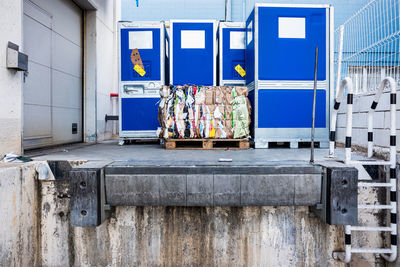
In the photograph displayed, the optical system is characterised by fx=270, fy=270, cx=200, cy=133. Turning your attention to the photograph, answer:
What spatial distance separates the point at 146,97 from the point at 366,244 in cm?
465

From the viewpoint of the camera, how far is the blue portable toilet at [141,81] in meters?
5.84

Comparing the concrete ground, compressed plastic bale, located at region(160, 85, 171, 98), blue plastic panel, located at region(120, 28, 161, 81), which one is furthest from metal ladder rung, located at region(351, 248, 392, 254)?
blue plastic panel, located at region(120, 28, 161, 81)

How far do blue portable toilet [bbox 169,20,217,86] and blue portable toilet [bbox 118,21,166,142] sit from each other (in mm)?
302

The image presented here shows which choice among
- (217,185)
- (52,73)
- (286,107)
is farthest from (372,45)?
(52,73)

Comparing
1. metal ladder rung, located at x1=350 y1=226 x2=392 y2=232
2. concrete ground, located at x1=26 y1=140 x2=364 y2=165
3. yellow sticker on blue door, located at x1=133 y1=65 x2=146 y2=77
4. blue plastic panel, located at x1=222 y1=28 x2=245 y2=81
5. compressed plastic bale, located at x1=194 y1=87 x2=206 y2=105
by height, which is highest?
blue plastic panel, located at x1=222 y1=28 x2=245 y2=81

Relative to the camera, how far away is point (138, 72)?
589 cm

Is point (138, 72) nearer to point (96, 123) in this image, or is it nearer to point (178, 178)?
point (96, 123)

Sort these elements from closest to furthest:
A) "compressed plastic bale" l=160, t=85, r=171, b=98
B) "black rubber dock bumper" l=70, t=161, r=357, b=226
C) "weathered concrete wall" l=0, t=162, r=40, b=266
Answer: "weathered concrete wall" l=0, t=162, r=40, b=266
"black rubber dock bumper" l=70, t=161, r=357, b=226
"compressed plastic bale" l=160, t=85, r=171, b=98

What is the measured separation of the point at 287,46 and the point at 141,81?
Result: 306 cm

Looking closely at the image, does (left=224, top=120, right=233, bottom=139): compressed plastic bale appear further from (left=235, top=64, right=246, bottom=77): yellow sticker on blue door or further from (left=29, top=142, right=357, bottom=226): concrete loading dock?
(left=29, top=142, right=357, bottom=226): concrete loading dock

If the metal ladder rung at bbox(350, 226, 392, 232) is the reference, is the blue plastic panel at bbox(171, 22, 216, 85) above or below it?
above

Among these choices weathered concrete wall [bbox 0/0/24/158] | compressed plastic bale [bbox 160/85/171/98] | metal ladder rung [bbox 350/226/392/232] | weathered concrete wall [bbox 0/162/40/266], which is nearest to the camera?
weathered concrete wall [bbox 0/162/40/266]

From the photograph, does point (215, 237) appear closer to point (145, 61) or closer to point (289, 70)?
point (289, 70)

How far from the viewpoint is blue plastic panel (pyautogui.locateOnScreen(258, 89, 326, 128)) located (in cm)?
491
